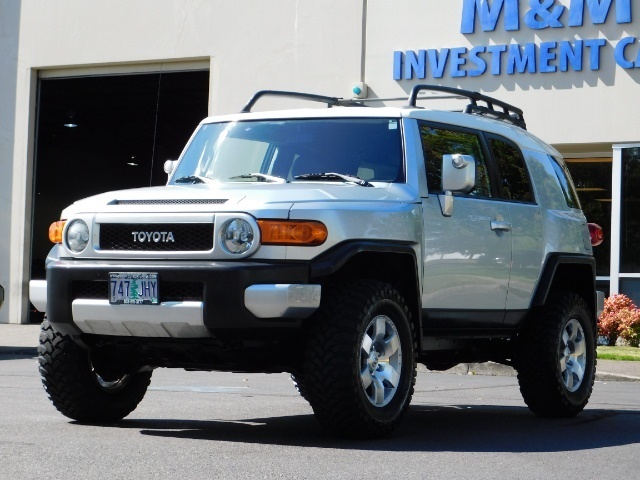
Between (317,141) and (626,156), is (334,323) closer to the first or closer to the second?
(317,141)

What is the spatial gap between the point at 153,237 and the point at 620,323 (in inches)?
491

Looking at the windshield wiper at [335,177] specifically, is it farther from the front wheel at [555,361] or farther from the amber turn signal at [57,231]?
the front wheel at [555,361]

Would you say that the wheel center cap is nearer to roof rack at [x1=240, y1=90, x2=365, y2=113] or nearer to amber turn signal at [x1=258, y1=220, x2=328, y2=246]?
amber turn signal at [x1=258, y1=220, x2=328, y2=246]

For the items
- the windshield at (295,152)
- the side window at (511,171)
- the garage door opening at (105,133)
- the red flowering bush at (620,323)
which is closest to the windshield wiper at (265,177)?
the windshield at (295,152)

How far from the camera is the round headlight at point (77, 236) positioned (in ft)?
25.1

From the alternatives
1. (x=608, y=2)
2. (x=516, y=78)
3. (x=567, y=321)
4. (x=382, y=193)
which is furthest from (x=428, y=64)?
(x=382, y=193)

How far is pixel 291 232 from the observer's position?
23.4ft

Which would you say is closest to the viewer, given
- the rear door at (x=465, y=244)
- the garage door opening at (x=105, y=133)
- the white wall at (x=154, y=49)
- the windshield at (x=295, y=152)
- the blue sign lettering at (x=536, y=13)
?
the rear door at (x=465, y=244)

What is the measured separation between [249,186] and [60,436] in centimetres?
183

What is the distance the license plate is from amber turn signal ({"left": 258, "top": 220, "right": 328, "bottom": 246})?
666 millimetres

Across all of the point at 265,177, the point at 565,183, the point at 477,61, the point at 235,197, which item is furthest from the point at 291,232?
the point at 477,61

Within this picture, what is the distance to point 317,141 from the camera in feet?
27.9

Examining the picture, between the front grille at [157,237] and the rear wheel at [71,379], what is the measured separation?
0.77m

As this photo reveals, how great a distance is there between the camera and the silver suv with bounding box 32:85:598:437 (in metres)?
7.13
